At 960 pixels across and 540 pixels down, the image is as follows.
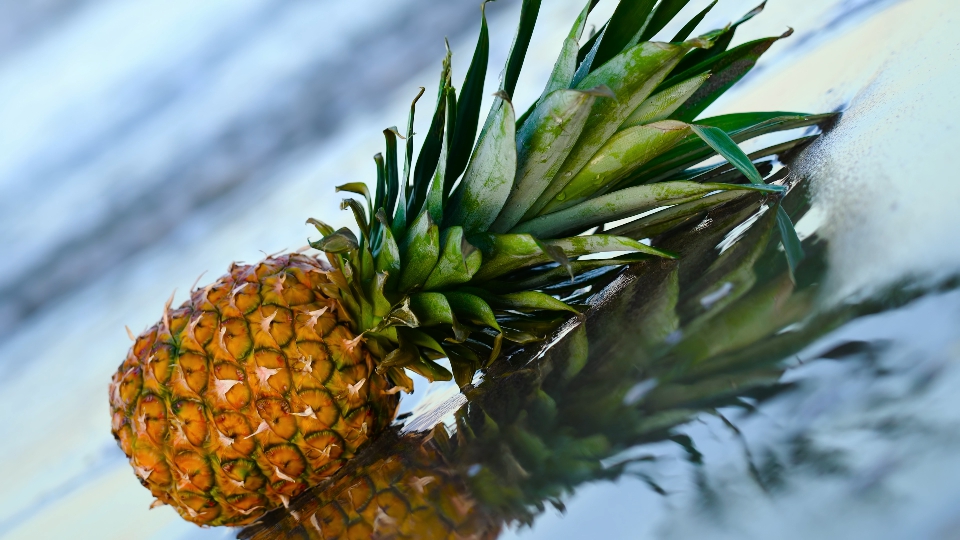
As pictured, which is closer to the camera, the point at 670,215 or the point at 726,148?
the point at 726,148

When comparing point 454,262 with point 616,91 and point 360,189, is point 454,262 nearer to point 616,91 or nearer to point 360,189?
point 360,189

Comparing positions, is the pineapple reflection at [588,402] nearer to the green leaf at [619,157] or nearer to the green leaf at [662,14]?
the green leaf at [619,157]

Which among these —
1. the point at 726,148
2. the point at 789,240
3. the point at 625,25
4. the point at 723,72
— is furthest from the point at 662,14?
the point at 789,240

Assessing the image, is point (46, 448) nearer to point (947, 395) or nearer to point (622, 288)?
point (622, 288)

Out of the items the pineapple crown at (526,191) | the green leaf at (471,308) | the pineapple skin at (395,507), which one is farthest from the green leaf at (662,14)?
the pineapple skin at (395,507)

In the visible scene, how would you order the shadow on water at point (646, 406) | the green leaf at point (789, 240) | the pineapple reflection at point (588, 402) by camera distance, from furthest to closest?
1. the green leaf at point (789, 240)
2. the pineapple reflection at point (588, 402)
3. the shadow on water at point (646, 406)

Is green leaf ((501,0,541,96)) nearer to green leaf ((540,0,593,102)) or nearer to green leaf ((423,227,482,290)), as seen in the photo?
green leaf ((540,0,593,102))
